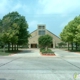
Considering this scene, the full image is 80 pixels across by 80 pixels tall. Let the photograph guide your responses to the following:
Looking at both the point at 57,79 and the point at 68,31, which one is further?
the point at 68,31

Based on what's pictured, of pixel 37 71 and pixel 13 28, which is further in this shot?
pixel 13 28

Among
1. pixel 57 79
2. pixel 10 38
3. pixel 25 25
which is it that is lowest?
pixel 57 79

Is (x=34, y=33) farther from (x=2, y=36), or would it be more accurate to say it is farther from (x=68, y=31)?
(x=2, y=36)

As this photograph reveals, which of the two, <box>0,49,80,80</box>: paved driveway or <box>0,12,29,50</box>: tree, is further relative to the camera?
<box>0,12,29,50</box>: tree

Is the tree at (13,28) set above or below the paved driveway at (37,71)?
above

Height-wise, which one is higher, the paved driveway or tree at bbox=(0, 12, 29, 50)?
tree at bbox=(0, 12, 29, 50)

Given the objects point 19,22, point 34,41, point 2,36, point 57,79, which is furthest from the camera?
point 34,41

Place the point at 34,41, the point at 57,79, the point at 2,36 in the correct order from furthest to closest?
the point at 34,41 → the point at 2,36 → the point at 57,79

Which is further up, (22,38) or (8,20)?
(8,20)

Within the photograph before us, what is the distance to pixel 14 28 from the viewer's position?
1929 inches

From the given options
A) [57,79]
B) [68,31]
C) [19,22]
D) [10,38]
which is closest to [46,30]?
[68,31]

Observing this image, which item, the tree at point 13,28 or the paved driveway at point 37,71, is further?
the tree at point 13,28

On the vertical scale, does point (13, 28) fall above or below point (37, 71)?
above

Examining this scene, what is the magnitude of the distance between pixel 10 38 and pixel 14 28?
12.5 ft
